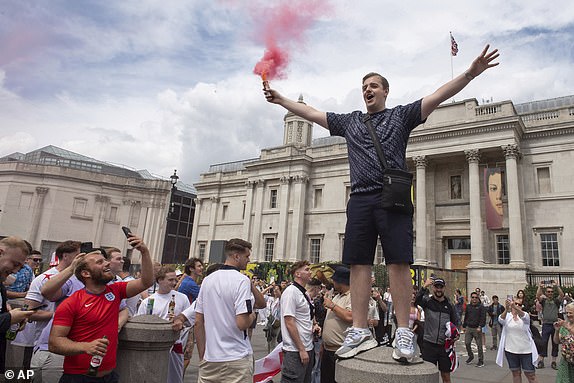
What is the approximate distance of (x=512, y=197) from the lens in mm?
24812

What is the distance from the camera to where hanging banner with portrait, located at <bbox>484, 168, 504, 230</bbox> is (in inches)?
958

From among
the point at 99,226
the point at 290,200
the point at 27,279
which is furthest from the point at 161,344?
the point at 99,226

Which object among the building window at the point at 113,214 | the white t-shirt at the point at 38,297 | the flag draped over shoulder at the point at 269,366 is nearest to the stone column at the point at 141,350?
the white t-shirt at the point at 38,297

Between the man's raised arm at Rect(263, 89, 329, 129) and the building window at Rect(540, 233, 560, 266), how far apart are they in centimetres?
2608

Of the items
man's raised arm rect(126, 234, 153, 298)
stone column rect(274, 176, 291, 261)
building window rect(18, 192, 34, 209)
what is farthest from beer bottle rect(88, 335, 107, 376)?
building window rect(18, 192, 34, 209)

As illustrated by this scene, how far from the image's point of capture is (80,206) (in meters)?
46.2

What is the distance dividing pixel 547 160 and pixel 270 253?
22.1 m

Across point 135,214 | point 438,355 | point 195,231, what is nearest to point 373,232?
point 438,355

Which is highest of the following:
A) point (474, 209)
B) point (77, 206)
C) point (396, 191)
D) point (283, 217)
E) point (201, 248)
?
point (77, 206)

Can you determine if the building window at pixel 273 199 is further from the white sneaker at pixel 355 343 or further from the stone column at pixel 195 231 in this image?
the white sneaker at pixel 355 343

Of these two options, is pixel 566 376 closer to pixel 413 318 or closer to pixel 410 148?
pixel 413 318

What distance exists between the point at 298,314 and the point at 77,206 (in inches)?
1871

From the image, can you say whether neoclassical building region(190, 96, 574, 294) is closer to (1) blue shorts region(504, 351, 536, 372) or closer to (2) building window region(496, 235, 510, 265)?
(2) building window region(496, 235, 510, 265)

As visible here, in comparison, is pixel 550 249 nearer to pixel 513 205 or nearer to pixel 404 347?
pixel 513 205
